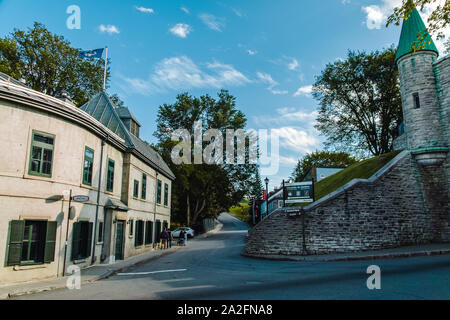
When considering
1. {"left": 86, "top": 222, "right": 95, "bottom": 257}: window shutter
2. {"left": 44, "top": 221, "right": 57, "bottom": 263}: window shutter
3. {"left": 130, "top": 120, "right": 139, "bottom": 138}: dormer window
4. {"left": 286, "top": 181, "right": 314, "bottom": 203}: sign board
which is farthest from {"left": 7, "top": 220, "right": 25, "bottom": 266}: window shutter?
{"left": 130, "top": 120, "right": 139, "bottom": 138}: dormer window

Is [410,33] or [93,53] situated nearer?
[93,53]

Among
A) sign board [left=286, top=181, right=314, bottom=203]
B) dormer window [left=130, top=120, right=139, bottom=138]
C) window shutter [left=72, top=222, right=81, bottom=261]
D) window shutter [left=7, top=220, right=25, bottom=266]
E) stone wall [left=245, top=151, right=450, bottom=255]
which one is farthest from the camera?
dormer window [left=130, top=120, right=139, bottom=138]

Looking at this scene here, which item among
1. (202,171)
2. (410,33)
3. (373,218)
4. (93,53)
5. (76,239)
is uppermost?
(410,33)

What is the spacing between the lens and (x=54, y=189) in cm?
1256

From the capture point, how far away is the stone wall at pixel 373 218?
52.5 feet

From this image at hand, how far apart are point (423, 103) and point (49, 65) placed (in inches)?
1365

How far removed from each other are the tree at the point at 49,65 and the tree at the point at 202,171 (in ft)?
42.6

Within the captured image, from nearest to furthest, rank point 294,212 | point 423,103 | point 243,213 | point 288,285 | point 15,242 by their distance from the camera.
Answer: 1. point 288,285
2. point 15,242
3. point 294,212
4. point 423,103
5. point 243,213

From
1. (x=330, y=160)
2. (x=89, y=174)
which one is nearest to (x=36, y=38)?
(x=89, y=174)

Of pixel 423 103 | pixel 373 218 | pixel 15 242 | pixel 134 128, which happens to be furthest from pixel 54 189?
pixel 423 103

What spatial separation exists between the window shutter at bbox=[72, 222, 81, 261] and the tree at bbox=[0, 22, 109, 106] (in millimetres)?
22533

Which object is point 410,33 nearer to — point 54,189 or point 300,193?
point 300,193

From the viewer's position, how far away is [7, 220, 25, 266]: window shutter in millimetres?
10688

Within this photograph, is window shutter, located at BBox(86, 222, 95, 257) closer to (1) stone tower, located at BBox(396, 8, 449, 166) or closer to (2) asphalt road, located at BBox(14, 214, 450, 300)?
(2) asphalt road, located at BBox(14, 214, 450, 300)
